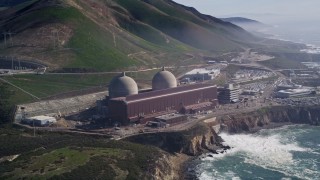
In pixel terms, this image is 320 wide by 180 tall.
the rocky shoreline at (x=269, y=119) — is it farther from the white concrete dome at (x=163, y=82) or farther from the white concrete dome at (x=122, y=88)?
the white concrete dome at (x=122, y=88)

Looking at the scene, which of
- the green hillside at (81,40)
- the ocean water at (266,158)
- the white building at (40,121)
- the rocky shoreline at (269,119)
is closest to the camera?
the ocean water at (266,158)

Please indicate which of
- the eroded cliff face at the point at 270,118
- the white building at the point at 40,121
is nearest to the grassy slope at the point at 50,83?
the white building at the point at 40,121

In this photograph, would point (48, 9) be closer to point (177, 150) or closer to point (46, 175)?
point (177, 150)

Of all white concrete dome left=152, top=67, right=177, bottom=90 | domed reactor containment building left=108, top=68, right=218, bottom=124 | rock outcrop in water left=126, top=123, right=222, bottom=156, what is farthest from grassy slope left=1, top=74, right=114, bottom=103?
rock outcrop in water left=126, top=123, right=222, bottom=156

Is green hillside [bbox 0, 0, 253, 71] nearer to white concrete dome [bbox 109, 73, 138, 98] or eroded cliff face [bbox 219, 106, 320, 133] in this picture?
white concrete dome [bbox 109, 73, 138, 98]

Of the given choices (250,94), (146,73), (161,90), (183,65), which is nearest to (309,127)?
(250,94)

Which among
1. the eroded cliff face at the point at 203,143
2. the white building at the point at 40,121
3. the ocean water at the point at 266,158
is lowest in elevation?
the ocean water at the point at 266,158
